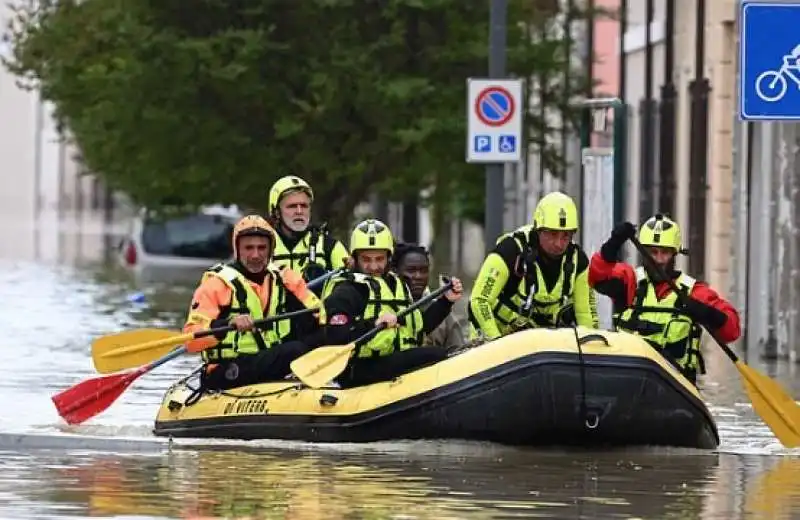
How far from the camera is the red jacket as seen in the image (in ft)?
52.2

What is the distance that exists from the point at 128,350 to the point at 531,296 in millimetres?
2652

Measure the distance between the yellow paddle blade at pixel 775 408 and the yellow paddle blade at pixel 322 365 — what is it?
2508 millimetres

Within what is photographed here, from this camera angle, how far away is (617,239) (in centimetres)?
1589

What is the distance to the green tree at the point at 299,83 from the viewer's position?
105 feet

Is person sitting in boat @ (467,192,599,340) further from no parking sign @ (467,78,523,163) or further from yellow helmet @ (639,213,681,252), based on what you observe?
no parking sign @ (467,78,523,163)

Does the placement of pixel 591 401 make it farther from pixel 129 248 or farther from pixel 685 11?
pixel 129 248

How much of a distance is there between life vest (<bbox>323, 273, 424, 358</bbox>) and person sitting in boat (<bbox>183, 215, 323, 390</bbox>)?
0.32 metres

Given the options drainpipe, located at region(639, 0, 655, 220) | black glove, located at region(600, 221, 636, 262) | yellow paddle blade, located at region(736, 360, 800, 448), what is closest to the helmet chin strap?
black glove, located at region(600, 221, 636, 262)

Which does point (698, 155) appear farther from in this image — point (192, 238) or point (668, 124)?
point (192, 238)

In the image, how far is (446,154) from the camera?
107ft

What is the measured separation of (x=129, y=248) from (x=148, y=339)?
35533 millimetres

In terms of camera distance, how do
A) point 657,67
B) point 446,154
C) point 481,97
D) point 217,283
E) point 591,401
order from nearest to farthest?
point 591,401 → point 217,283 → point 481,97 → point 446,154 → point 657,67

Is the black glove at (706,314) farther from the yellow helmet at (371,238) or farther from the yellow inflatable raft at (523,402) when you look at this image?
the yellow helmet at (371,238)

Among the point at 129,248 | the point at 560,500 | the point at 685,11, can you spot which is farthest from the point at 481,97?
the point at 129,248
